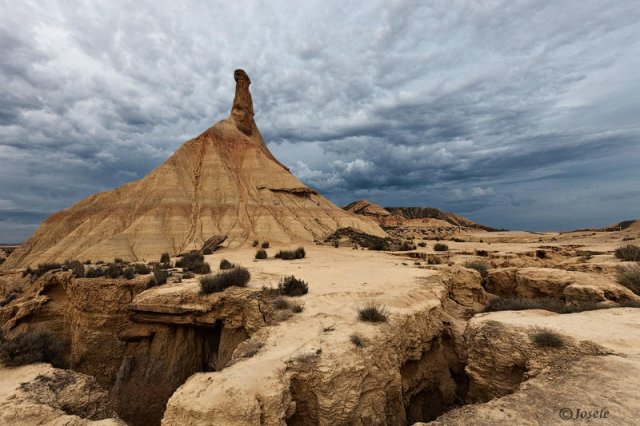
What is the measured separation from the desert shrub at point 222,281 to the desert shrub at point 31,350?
384cm

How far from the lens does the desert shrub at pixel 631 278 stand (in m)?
9.99

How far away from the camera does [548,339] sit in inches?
231

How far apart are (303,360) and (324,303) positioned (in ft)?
10.9

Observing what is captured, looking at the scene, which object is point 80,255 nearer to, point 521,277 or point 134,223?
point 134,223

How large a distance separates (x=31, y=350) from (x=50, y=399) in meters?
2.59

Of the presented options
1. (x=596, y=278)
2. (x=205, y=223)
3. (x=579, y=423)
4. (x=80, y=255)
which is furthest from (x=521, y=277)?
(x=80, y=255)

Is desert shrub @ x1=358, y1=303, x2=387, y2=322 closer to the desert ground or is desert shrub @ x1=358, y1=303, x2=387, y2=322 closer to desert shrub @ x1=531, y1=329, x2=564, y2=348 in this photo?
the desert ground

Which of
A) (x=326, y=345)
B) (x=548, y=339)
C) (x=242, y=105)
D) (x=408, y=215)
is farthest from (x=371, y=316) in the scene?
(x=408, y=215)

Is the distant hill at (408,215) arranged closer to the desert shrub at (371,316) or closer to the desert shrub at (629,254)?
the desert shrub at (629,254)

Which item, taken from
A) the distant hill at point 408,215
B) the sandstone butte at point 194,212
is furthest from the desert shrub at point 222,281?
the distant hill at point 408,215

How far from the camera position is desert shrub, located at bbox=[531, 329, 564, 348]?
229 inches

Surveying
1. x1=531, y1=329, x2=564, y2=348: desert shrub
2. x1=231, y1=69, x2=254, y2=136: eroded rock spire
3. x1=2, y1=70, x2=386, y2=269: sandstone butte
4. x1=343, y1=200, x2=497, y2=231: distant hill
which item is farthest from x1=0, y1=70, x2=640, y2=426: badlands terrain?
x1=343, y1=200, x2=497, y2=231: distant hill

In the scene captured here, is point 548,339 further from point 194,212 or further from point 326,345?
point 194,212

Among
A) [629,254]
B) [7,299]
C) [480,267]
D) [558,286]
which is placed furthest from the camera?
[480,267]
